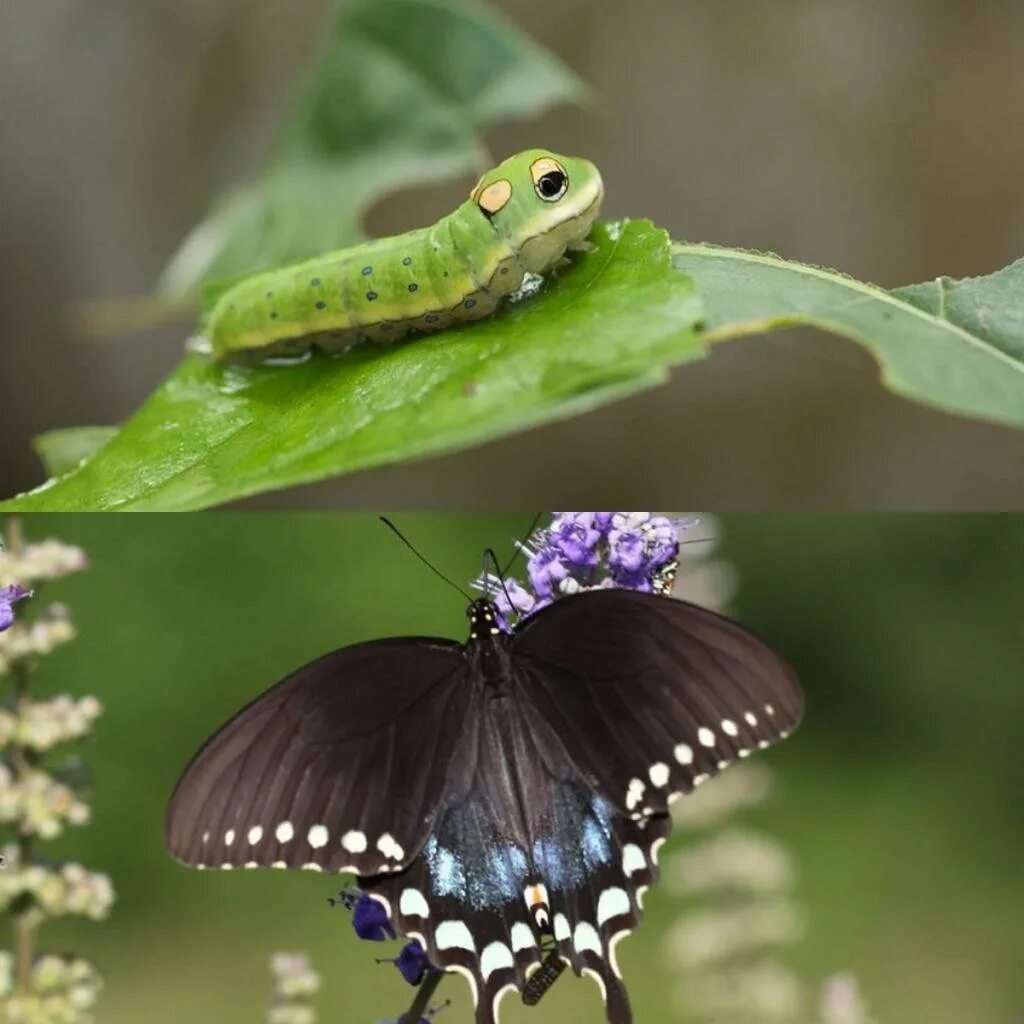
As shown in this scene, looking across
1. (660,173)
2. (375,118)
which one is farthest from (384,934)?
(660,173)

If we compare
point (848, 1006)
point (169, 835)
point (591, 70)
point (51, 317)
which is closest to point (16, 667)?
point (169, 835)

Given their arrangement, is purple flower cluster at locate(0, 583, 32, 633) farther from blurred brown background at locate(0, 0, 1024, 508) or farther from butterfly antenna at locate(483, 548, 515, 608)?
blurred brown background at locate(0, 0, 1024, 508)

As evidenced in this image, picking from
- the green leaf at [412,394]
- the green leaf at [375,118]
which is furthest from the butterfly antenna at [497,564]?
the green leaf at [375,118]

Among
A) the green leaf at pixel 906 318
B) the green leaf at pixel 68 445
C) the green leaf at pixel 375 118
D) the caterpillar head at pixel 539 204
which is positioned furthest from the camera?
the green leaf at pixel 375 118

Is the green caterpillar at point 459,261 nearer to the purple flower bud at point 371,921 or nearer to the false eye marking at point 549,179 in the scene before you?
the false eye marking at point 549,179

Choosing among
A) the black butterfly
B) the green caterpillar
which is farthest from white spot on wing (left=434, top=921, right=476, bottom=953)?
the green caterpillar

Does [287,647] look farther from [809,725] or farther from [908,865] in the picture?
[908,865]
